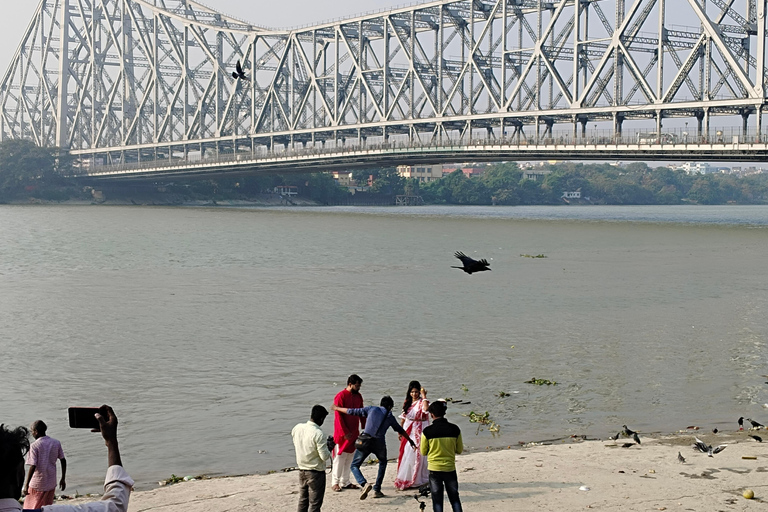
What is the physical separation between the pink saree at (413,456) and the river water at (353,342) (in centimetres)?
219

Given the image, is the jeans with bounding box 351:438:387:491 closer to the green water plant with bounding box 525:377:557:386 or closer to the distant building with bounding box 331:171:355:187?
the green water plant with bounding box 525:377:557:386

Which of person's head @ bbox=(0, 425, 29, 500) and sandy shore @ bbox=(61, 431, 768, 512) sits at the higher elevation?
person's head @ bbox=(0, 425, 29, 500)

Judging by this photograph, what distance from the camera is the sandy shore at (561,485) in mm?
8805

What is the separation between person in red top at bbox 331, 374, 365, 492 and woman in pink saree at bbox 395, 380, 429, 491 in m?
0.42

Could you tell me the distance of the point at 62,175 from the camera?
112000mm

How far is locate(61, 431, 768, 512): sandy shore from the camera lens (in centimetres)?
880

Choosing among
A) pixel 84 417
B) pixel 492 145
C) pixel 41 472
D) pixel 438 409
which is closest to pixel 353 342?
pixel 438 409

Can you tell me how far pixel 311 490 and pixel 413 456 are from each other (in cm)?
138

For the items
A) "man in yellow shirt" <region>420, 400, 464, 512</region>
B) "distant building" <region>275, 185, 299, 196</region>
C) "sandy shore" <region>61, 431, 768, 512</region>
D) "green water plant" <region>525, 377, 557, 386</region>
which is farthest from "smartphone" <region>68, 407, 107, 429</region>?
"distant building" <region>275, 185, 299, 196</region>

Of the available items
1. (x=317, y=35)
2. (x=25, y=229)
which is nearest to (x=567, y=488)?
(x=25, y=229)

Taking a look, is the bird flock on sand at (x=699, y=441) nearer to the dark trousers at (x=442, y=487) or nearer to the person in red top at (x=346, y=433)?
the dark trousers at (x=442, y=487)

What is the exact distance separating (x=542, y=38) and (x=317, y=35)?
3117 centimetres

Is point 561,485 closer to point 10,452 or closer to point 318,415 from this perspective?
point 318,415

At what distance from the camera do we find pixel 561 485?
932 centimetres
